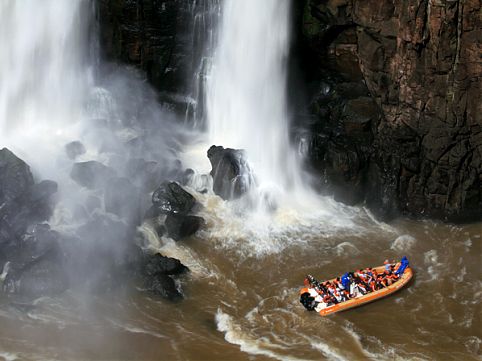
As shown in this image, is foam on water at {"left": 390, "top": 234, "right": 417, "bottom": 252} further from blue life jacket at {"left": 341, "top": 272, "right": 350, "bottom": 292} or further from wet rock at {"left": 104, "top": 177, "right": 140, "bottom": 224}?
wet rock at {"left": 104, "top": 177, "right": 140, "bottom": 224}

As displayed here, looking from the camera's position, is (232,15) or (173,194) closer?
(173,194)

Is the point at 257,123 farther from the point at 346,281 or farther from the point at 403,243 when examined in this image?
the point at 346,281

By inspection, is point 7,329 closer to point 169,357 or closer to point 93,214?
point 169,357

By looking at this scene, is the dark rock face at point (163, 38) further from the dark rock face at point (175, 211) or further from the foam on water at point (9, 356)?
the foam on water at point (9, 356)

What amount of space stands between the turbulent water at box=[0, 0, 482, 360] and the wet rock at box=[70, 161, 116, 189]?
0.81 metres

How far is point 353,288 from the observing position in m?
21.4

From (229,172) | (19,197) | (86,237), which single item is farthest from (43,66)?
(86,237)

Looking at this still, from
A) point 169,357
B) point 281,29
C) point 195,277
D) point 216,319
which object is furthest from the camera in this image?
point 281,29

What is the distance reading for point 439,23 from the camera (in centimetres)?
2486

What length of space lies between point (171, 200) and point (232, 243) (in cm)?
381

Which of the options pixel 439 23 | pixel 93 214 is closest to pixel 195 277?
pixel 93 214

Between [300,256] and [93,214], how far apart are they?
9.45 metres

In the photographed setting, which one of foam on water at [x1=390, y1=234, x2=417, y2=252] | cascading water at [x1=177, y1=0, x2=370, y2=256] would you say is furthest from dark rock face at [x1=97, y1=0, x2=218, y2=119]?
foam on water at [x1=390, y1=234, x2=417, y2=252]

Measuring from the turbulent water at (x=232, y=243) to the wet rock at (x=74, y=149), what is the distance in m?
0.34
